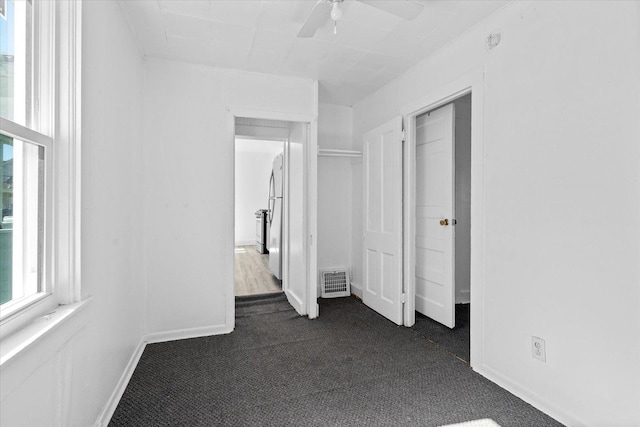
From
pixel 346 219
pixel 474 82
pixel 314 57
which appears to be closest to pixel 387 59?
pixel 314 57

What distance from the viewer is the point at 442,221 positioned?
2.99m

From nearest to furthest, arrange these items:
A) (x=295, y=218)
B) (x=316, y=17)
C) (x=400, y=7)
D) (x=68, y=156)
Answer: (x=68, y=156), (x=400, y=7), (x=316, y=17), (x=295, y=218)

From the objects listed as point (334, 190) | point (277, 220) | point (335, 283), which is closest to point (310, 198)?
point (334, 190)

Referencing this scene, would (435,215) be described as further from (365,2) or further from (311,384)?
(365,2)

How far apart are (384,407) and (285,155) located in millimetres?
2914

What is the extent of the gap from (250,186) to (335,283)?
17.1ft

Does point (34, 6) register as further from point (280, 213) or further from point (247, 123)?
point (280, 213)

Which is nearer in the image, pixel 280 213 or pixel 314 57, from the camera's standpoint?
pixel 314 57

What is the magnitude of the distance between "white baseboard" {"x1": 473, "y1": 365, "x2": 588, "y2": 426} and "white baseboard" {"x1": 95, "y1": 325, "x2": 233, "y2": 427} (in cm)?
208

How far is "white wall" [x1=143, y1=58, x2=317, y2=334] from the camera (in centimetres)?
276

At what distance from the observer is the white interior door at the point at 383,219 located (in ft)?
→ 10.0

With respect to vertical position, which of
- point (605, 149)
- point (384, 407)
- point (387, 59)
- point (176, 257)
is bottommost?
point (384, 407)

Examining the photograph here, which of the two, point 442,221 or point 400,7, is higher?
point 400,7

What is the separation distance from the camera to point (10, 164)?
1099mm
